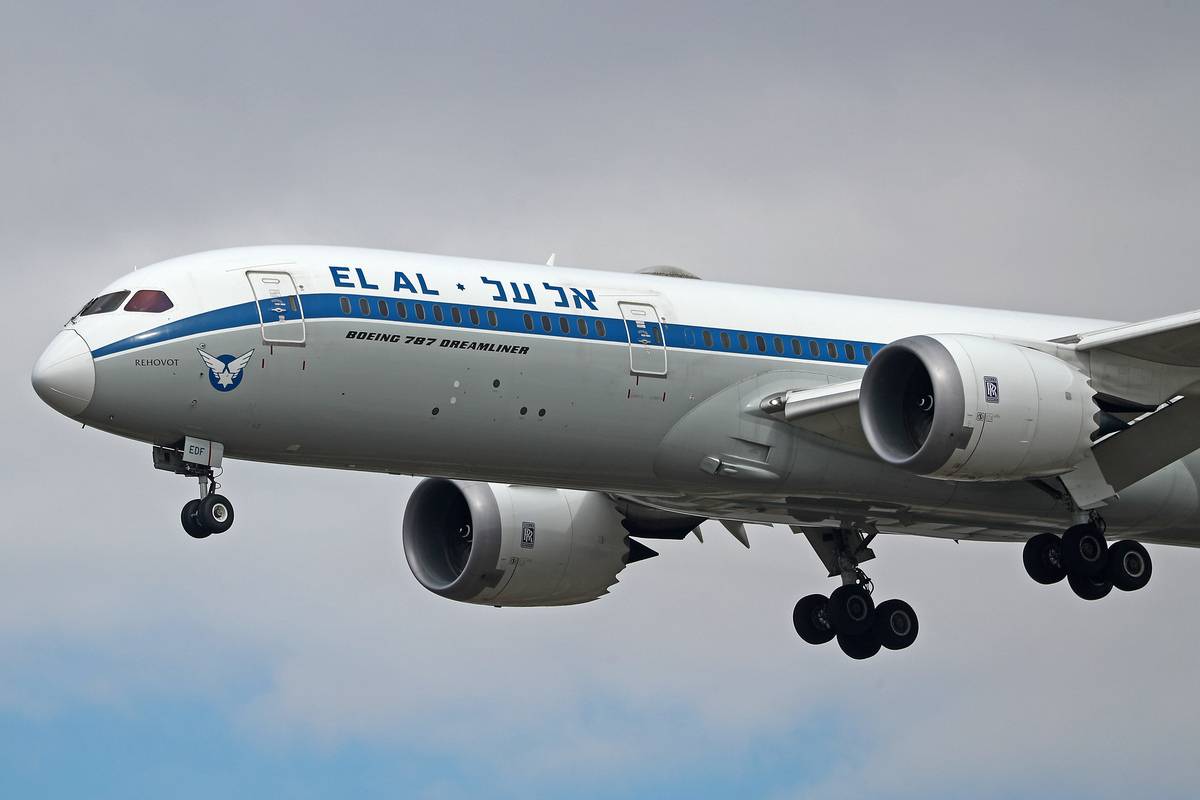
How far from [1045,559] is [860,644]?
5.56 metres

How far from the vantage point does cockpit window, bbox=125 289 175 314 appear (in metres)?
30.2

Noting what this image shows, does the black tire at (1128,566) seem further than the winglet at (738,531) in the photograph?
No

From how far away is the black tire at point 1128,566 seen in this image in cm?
3553

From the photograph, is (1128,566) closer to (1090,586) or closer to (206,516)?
(1090,586)

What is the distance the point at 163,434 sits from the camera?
→ 30.1m

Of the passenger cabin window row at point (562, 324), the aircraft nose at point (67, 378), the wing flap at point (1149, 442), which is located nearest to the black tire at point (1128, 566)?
the wing flap at point (1149, 442)

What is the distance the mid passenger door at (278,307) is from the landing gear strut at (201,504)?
2094mm

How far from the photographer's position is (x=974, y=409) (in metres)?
31.9

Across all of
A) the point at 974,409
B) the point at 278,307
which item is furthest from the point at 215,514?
the point at 974,409

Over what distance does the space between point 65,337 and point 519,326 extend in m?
6.68

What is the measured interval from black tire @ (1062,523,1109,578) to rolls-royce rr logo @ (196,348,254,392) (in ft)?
46.4

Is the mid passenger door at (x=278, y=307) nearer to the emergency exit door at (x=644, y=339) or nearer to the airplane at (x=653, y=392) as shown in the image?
the airplane at (x=653, y=392)

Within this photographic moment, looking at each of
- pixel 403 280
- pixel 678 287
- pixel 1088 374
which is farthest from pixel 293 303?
pixel 1088 374

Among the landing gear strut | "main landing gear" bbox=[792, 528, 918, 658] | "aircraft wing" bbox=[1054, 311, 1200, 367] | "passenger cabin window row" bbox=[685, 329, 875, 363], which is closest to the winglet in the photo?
"main landing gear" bbox=[792, 528, 918, 658]
